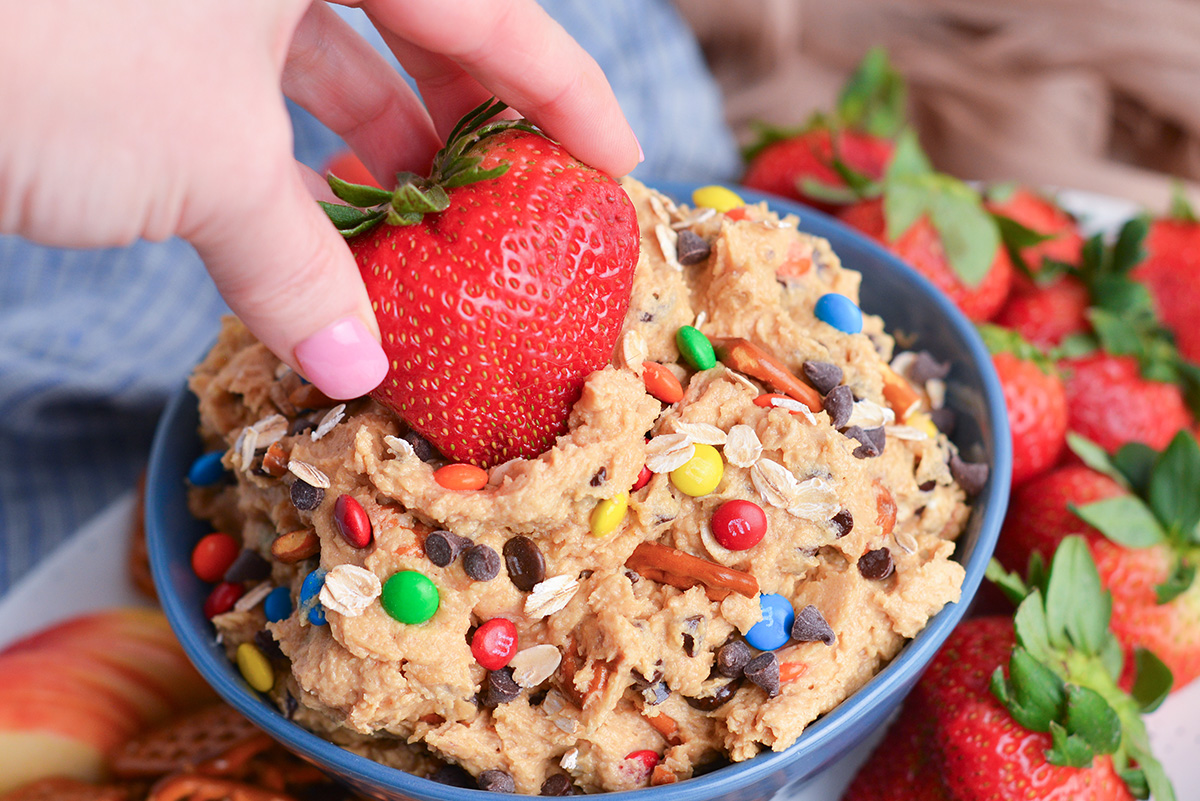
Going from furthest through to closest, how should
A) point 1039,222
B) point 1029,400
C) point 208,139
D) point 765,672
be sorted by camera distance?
point 1039,222 → point 1029,400 → point 765,672 → point 208,139

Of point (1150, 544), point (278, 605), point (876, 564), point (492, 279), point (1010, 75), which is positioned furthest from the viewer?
point (1010, 75)

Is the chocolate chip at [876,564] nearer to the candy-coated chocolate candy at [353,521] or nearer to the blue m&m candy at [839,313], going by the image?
the blue m&m candy at [839,313]

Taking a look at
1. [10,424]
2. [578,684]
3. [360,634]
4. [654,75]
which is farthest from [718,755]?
[654,75]

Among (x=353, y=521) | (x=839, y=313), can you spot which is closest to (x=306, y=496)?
(x=353, y=521)

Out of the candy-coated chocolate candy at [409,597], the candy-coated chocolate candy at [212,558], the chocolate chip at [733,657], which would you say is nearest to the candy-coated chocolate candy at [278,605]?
the candy-coated chocolate candy at [212,558]

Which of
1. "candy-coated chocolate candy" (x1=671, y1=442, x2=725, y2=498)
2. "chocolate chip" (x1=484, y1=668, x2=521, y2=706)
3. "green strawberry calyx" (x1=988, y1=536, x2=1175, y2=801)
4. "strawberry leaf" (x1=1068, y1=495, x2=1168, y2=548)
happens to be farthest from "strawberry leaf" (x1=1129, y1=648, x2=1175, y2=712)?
"chocolate chip" (x1=484, y1=668, x2=521, y2=706)

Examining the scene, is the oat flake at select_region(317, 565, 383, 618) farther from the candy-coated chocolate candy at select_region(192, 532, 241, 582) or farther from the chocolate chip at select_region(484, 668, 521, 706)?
the candy-coated chocolate candy at select_region(192, 532, 241, 582)

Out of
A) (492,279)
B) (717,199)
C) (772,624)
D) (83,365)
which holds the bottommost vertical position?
(83,365)

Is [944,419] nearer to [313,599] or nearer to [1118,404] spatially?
[1118,404]
